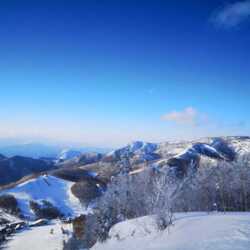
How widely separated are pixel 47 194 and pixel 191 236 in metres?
151

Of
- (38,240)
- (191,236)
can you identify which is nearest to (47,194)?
(38,240)

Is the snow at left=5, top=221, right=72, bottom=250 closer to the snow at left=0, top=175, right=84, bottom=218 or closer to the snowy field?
the snowy field

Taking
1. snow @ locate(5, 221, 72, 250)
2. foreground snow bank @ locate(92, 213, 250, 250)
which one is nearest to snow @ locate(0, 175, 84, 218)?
snow @ locate(5, 221, 72, 250)

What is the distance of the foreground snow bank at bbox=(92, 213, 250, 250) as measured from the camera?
16.0 meters

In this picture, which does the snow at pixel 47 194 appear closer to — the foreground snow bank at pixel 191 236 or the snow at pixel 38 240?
the snow at pixel 38 240

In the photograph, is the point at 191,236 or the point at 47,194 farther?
the point at 47,194

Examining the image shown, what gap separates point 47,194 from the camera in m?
162

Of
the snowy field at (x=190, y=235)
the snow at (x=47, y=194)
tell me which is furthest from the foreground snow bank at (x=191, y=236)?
the snow at (x=47, y=194)

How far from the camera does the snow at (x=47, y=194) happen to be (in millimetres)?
142750

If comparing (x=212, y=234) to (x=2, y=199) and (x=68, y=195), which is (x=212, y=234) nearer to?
(x=2, y=199)

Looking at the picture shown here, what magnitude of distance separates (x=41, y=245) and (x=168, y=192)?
53334 millimetres

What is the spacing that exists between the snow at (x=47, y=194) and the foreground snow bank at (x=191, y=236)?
115m

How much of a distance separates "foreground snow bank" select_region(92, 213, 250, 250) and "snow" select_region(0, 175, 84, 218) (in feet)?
377

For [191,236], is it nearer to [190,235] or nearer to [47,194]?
[190,235]
